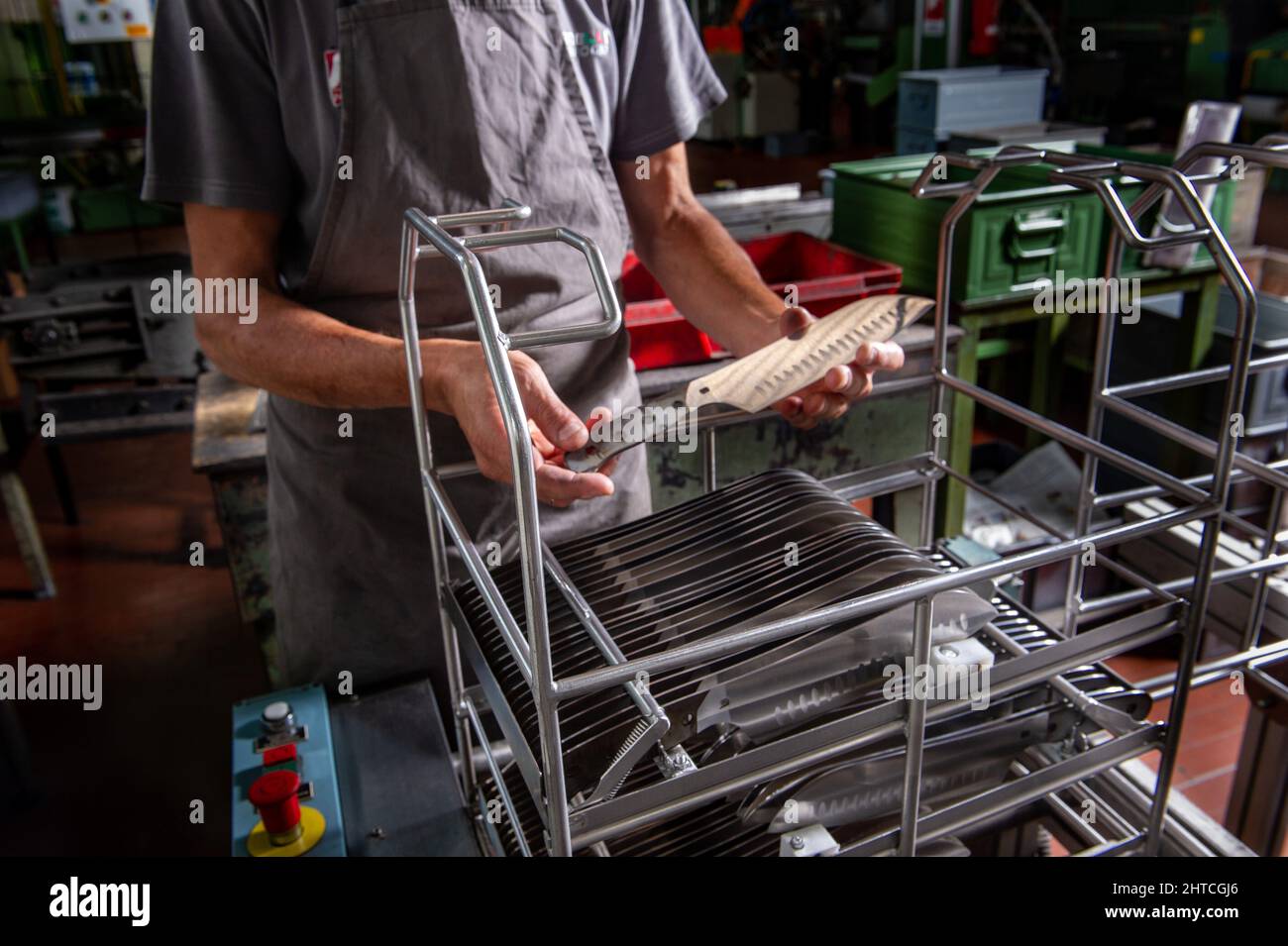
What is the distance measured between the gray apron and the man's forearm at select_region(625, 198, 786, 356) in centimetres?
10

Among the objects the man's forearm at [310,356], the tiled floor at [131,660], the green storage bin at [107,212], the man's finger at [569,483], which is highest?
the man's forearm at [310,356]

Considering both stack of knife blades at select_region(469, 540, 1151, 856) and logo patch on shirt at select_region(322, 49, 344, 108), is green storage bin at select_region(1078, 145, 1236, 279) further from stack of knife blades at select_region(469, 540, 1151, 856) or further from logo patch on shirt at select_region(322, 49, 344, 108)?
logo patch on shirt at select_region(322, 49, 344, 108)

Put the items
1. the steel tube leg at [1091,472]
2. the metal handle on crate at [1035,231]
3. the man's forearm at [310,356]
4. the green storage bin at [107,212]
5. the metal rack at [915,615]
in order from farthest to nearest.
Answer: the green storage bin at [107,212], the metal handle on crate at [1035,231], the steel tube leg at [1091,472], the man's forearm at [310,356], the metal rack at [915,615]

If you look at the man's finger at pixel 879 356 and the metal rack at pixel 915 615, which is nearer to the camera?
the metal rack at pixel 915 615

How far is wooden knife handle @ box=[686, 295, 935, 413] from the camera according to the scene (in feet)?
2.80

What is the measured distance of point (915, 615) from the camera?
73cm

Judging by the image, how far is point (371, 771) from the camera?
104 cm

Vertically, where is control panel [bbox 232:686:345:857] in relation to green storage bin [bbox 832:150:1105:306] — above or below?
below

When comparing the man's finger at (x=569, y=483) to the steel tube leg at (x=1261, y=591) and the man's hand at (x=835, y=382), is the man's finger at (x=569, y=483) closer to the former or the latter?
the man's hand at (x=835, y=382)

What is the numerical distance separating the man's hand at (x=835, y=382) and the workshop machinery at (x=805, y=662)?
8 centimetres

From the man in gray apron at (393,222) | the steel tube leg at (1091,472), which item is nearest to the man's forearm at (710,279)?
the man in gray apron at (393,222)

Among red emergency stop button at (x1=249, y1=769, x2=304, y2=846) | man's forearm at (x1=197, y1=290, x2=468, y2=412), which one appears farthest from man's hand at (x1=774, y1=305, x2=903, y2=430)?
red emergency stop button at (x1=249, y1=769, x2=304, y2=846)

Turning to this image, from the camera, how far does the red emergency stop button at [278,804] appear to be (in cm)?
89
